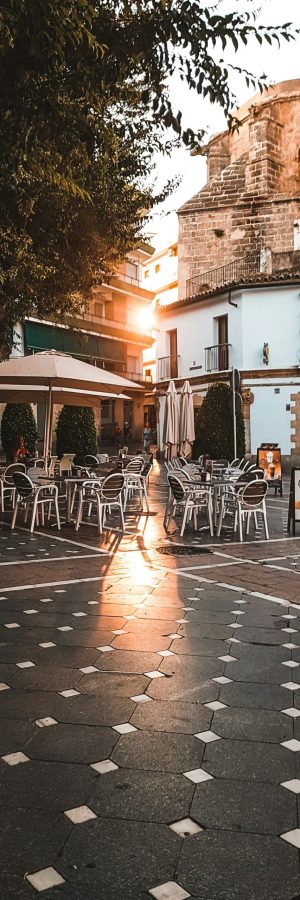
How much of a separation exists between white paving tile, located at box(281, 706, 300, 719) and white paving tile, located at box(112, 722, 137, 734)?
84cm

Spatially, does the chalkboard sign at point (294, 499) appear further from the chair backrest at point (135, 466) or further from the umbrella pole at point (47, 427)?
the umbrella pole at point (47, 427)

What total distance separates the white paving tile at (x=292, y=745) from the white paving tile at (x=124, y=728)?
75 cm

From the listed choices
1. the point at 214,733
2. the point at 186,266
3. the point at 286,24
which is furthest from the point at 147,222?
the point at 186,266

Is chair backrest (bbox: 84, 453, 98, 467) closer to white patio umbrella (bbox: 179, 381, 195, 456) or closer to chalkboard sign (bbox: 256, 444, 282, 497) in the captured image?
white patio umbrella (bbox: 179, 381, 195, 456)

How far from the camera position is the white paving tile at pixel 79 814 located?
9.05 ft

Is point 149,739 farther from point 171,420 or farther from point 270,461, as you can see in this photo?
point 270,461

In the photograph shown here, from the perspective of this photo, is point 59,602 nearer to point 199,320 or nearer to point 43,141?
point 43,141

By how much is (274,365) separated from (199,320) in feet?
14.6

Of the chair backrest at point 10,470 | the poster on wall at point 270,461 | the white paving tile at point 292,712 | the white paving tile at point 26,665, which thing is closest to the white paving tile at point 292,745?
the white paving tile at point 292,712

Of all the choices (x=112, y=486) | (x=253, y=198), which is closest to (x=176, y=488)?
(x=112, y=486)

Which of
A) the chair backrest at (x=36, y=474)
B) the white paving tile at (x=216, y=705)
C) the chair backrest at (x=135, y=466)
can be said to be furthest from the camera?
the chair backrest at (x=135, y=466)

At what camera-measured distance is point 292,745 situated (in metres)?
3.46

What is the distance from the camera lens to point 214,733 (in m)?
3.58

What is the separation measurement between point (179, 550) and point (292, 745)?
5702 millimetres
